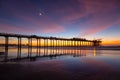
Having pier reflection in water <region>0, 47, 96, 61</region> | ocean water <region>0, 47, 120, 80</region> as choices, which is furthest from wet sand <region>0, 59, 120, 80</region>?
pier reflection in water <region>0, 47, 96, 61</region>

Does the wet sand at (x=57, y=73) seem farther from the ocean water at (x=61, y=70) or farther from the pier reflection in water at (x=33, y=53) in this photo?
the pier reflection in water at (x=33, y=53)

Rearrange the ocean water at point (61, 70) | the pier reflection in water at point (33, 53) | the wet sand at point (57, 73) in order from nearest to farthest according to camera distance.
Answer: the wet sand at point (57, 73) → the ocean water at point (61, 70) → the pier reflection in water at point (33, 53)

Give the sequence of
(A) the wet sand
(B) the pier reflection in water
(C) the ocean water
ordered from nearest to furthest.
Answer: (A) the wet sand, (C) the ocean water, (B) the pier reflection in water

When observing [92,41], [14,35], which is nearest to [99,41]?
[92,41]

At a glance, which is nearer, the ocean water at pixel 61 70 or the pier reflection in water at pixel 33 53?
the ocean water at pixel 61 70

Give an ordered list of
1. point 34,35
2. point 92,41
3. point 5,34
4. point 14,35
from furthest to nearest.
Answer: point 92,41 < point 34,35 < point 14,35 < point 5,34

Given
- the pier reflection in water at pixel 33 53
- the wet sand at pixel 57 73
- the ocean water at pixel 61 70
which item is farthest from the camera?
the pier reflection in water at pixel 33 53

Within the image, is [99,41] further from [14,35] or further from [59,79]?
[59,79]

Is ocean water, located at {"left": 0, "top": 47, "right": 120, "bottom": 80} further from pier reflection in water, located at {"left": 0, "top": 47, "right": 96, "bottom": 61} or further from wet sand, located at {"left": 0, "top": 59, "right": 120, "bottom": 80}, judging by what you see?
pier reflection in water, located at {"left": 0, "top": 47, "right": 96, "bottom": 61}

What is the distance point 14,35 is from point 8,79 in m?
43.0

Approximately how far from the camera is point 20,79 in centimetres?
1010

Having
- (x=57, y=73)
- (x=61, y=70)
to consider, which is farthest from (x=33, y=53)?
(x=57, y=73)

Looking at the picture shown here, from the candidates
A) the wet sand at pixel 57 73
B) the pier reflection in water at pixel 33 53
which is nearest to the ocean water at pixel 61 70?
the wet sand at pixel 57 73

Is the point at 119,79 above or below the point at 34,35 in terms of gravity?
below
